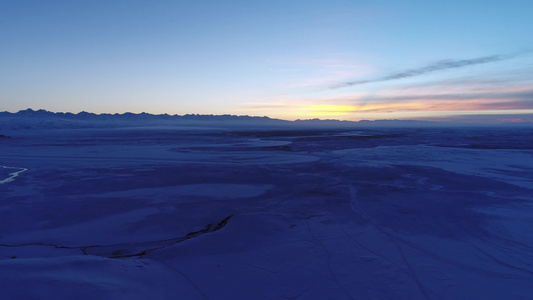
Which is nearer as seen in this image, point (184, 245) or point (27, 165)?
point (184, 245)

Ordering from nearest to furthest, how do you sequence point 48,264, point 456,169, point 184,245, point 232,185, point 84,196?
point 48,264
point 184,245
point 84,196
point 232,185
point 456,169

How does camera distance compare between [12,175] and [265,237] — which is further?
[12,175]

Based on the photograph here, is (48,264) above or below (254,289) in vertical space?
above

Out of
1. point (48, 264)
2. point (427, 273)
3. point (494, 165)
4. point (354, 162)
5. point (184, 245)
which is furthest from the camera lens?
point (354, 162)

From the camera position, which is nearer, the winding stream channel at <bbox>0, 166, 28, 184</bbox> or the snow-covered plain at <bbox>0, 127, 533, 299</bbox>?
the snow-covered plain at <bbox>0, 127, 533, 299</bbox>

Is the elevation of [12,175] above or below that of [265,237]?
above

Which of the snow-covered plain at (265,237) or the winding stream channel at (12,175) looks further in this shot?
the winding stream channel at (12,175)

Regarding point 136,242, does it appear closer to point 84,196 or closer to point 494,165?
point 84,196

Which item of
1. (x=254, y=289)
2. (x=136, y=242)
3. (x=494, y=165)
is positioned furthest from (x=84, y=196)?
(x=494, y=165)
